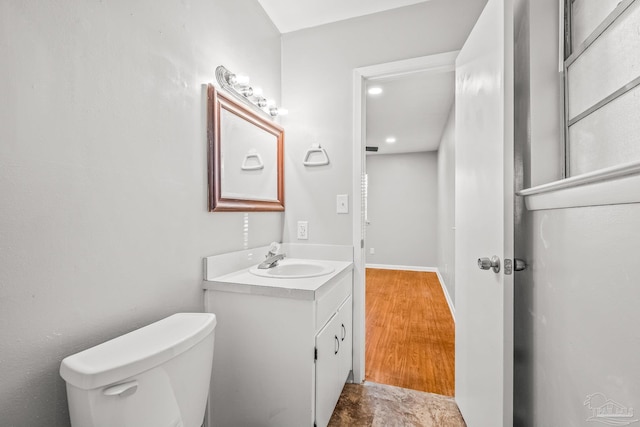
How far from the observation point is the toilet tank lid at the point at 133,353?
659 mm

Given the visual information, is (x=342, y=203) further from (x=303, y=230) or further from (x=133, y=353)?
(x=133, y=353)

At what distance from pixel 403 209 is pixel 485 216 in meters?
4.29

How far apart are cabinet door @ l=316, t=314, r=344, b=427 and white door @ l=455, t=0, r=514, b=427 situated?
660 millimetres

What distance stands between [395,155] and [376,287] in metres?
2.68

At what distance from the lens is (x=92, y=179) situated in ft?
2.80

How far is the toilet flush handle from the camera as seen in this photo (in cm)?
66

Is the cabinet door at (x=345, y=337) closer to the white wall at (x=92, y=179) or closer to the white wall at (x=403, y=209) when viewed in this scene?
the white wall at (x=92, y=179)

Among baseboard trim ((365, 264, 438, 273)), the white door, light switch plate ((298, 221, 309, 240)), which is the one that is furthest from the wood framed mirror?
baseboard trim ((365, 264, 438, 273))

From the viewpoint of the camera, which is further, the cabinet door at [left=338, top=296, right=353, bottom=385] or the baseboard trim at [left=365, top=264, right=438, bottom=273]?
the baseboard trim at [left=365, top=264, right=438, bottom=273]

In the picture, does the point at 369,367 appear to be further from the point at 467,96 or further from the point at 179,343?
the point at 467,96

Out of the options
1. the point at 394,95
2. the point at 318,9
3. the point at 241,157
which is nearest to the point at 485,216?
the point at 241,157

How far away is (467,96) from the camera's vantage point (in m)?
1.43

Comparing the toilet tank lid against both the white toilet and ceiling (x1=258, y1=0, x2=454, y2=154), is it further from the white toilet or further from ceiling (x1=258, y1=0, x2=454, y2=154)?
ceiling (x1=258, y1=0, x2=454, y2=154)

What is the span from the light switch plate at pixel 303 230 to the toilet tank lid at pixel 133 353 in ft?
3.26
